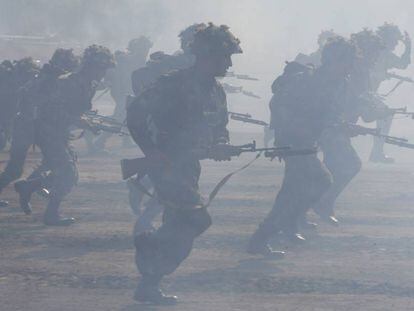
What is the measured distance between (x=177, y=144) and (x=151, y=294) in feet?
3.69

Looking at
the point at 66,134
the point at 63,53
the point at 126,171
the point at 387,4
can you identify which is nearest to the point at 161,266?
the point at 126,171

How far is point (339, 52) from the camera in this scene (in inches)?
417

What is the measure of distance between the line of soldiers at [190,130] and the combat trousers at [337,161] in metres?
0.01

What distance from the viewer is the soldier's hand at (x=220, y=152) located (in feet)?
26.4

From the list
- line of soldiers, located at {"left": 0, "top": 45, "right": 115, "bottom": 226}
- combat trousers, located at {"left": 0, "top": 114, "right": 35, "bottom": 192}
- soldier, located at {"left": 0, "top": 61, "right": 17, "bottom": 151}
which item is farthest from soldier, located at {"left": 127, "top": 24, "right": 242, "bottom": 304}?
soldier, located at {"left": 0, "top": 61, "right": 17, "bottom": 151}

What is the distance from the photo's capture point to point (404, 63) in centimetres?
1872

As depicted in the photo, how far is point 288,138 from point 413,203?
4.12 metres

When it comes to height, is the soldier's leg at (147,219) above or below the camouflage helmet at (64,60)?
below

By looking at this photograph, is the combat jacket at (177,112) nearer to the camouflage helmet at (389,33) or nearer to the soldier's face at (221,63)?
the soldier's face at (221,63)

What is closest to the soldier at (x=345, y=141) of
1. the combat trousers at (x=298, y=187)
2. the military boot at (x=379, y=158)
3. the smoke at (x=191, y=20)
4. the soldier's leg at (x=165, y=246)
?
the combat trousers at (x=298, y=187)

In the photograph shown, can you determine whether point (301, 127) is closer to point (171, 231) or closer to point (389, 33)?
point (171, 231)

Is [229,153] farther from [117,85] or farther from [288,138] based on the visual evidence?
[117,85]

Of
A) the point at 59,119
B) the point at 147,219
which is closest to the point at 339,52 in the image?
the point at 147,219

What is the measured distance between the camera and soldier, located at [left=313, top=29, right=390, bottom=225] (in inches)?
473
